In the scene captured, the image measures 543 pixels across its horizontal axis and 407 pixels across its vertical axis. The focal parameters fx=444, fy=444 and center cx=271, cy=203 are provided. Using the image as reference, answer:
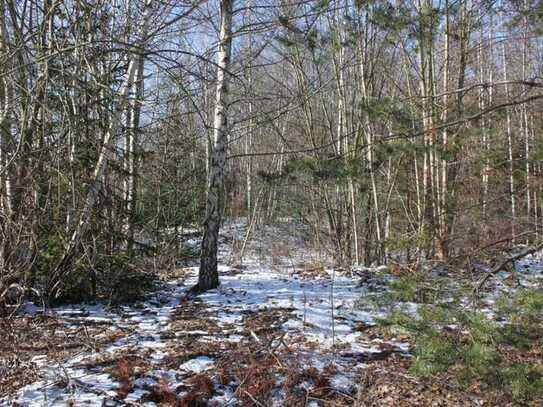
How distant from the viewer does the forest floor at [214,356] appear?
123 inches

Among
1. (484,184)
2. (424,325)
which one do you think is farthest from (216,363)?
(484,184)

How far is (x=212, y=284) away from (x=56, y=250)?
204cm

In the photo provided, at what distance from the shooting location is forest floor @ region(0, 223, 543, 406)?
10.2 ft

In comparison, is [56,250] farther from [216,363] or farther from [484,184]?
[484,184]

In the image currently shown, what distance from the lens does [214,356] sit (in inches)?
148

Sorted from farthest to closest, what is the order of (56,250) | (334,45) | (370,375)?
(334,45)
(56,250)
(370,375)

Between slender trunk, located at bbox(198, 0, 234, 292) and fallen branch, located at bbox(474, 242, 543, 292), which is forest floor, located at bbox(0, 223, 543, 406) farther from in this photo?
fallen branch, located at bbox(474, 242, 543, 292)

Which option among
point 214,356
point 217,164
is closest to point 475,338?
point 214,356

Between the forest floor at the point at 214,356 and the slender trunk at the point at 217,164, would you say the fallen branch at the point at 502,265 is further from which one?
the slender trunk at the point at 217,164

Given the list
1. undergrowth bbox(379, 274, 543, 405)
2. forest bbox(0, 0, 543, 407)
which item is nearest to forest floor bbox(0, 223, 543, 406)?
forest bbox(0, 0, 543, 407)

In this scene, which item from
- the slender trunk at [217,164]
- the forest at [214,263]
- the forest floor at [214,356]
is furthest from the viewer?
the slender trunk at [217,164]

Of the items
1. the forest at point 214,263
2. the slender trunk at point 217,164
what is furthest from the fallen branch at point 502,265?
the slender trunk at point 217,164

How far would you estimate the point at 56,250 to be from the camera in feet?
16.2

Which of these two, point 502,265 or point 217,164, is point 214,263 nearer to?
point 217,164
